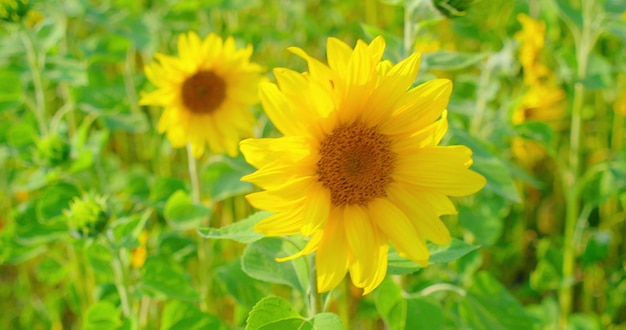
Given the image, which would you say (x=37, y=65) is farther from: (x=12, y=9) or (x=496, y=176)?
(x=496, y=176)

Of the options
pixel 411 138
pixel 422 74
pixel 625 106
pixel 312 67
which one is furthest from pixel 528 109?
pixel 312 67

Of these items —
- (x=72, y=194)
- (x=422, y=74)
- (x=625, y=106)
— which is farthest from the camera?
(x=625, y=106)

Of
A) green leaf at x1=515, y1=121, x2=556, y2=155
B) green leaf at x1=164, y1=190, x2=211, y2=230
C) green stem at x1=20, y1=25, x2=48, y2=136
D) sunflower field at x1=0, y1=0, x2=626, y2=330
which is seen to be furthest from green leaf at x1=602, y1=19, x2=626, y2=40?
green stem at x1=20, y1=25, x2=48, y2=136

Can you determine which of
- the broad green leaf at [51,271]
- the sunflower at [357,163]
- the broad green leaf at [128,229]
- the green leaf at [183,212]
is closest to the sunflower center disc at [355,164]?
the sunflower at [357,163]

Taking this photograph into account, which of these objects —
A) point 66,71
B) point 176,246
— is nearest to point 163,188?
point 176,246

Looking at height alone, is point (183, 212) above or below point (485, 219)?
above

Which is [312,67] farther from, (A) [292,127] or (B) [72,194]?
(B) [72,194]

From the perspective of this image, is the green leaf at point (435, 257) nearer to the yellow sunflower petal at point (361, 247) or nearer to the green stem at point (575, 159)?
the yellow sunflower petal at point (361, 247)
